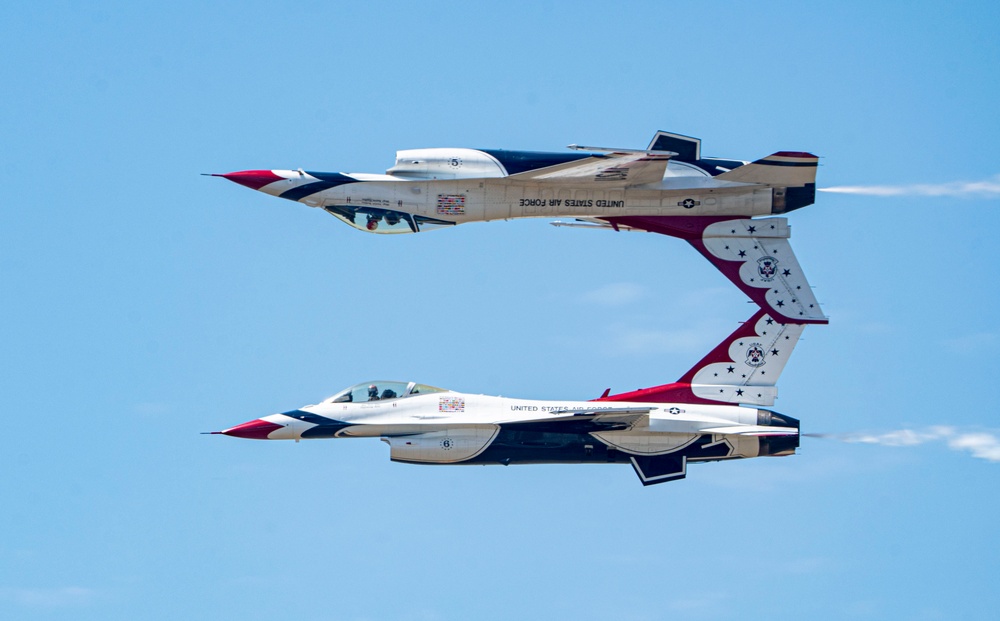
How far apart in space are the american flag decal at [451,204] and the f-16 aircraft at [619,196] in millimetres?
22

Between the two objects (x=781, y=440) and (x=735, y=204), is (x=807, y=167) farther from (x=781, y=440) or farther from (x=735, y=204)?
(x=781, y=440)

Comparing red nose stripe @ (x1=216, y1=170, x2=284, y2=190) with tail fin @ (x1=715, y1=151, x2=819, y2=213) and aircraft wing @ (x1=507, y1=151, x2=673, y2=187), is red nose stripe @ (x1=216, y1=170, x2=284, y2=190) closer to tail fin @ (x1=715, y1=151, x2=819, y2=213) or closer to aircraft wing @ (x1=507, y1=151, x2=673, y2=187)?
aircraft wing @ (x1=507, y1=151, x2=673, y2=187)

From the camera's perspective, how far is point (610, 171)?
49000 millimetres

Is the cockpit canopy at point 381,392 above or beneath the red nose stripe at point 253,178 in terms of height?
beneath

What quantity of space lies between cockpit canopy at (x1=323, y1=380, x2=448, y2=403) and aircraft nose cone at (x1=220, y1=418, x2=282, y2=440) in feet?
4.62

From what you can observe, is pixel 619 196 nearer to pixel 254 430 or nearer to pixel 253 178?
pixel 253 178

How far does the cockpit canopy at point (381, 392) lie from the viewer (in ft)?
164

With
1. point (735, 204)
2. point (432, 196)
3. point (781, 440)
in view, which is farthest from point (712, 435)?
point (432, 196)

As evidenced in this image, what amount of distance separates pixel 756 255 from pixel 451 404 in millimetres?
7661

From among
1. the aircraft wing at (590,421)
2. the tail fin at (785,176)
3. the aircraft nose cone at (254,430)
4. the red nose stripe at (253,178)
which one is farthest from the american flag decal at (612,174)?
the aircraft nose cone at (254,430)

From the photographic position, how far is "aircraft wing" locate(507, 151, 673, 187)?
48.6 meters

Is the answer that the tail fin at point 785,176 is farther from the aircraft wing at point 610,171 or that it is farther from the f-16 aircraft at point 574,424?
the f-16 aircraft at point 574,424

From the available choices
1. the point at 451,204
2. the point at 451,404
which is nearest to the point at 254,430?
the point at 451,404

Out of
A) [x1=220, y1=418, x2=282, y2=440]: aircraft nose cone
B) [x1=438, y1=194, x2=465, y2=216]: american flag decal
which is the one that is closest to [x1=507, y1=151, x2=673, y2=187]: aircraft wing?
[x1=438, y1=194, x2=465, y2=216]: american flag decal
